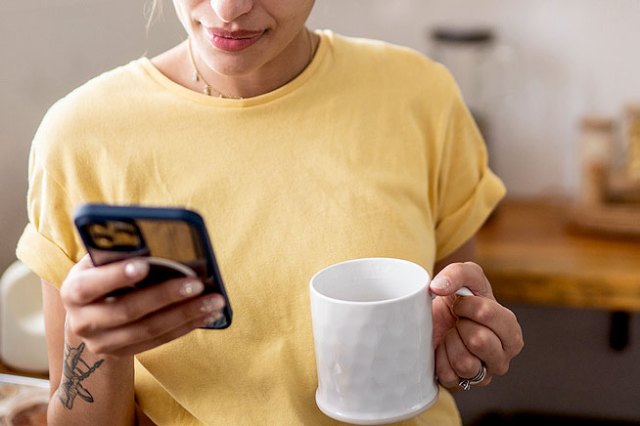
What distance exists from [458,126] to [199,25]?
1.09 ft

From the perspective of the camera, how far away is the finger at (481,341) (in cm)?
78

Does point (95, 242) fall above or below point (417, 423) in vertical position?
above

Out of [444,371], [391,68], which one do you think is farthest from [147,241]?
[391,68]

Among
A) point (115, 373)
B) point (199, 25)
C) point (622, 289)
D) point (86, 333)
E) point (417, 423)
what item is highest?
point (199, 25)

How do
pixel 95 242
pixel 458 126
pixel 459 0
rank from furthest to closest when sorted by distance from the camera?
pixel 459 0, pixel 458 126, pixel 95 242

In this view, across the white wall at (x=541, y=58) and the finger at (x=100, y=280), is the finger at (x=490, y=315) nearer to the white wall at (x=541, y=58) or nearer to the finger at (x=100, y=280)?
the finger at (x=100, y=280)

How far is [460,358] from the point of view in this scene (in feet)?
2.58

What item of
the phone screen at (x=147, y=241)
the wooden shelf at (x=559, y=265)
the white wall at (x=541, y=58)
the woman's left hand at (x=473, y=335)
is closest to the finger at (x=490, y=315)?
the woman's left hand at (x=473, y=335)

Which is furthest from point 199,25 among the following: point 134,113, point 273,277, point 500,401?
point 500,401

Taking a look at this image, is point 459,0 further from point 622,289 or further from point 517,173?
point 622,289

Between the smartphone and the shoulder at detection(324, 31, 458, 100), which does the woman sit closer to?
the shoulder at detection(324, 31, 458, 100)

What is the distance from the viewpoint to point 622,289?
5.22 ft

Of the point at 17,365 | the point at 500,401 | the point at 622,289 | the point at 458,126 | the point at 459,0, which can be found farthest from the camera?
the point at 500,401

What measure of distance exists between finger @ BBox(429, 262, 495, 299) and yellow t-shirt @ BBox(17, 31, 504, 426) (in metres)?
0.13
